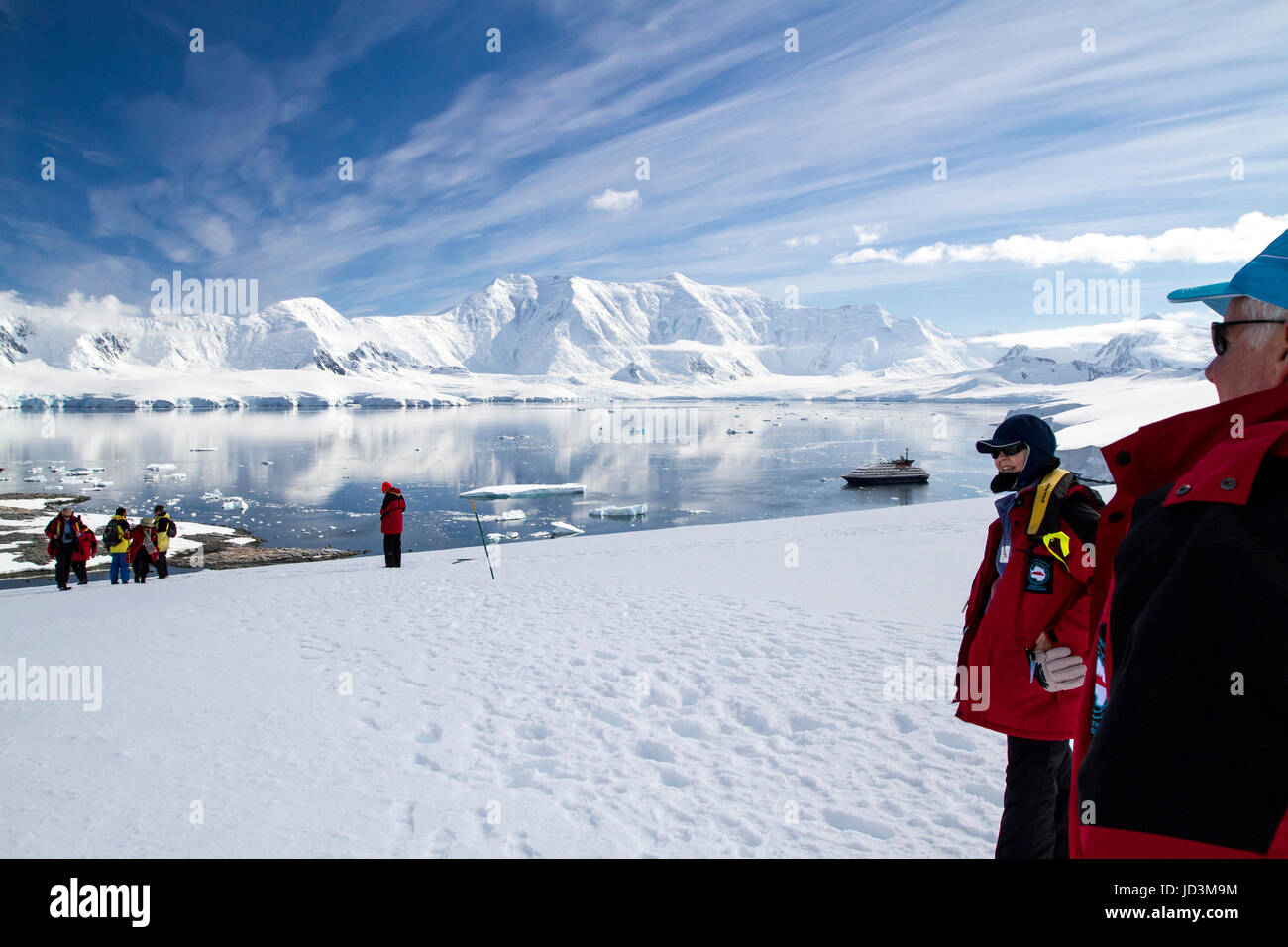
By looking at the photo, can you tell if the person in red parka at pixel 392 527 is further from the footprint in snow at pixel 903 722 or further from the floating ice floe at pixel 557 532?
the floating ice floe at pixel 557 532

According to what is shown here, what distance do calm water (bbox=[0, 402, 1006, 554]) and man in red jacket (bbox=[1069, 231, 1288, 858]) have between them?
80.6 ft

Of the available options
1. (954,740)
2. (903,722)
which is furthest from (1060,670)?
(903,722)

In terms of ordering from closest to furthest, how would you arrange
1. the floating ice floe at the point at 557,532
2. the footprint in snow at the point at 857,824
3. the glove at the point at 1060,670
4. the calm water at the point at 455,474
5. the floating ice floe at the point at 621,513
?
the glove at the point at 1060,670, the footprint in snow at the point at 857,824, the floating ice floe at the point at 557,532, the floating ice floe at the point at 621,513, the calm water at the point at 455,474

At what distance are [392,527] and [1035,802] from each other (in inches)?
489

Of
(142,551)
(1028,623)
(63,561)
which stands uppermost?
(1028,623)

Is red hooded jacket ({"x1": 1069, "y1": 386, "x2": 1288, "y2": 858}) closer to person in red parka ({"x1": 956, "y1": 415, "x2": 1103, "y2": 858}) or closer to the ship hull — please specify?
person in red parka ({"x1": 956, "y1": 415, "x2": 1103, "y2": 858})

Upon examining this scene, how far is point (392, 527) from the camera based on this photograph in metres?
13.5

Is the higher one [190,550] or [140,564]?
[140,564]

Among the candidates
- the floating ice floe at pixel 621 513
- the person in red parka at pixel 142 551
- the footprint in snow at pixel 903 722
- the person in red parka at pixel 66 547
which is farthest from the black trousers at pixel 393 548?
the floating ice floe at pixel 621 513

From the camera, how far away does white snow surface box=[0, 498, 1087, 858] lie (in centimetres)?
397

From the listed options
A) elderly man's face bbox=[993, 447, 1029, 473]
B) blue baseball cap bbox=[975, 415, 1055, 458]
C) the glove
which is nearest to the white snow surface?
the glove

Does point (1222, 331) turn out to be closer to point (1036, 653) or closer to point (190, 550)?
point (1036, 653)

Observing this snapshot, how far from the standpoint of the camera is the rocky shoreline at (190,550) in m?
21.0

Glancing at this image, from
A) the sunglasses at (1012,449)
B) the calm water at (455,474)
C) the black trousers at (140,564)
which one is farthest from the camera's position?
the calm water at (455,474)
